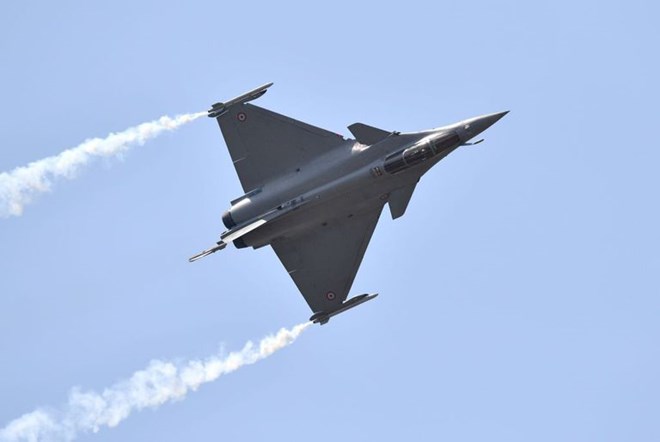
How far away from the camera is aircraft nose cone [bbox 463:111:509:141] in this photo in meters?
50.4

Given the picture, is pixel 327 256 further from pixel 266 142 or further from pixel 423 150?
pixel 423 150

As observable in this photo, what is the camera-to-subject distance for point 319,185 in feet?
170

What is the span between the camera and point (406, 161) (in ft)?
165

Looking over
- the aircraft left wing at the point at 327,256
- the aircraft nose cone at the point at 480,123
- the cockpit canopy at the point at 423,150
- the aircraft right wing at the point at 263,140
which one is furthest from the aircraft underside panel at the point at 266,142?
the aircraft nose cone at the point at 480,123

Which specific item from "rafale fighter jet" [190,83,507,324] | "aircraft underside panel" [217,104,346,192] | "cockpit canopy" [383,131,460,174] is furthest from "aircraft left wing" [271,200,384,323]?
"cockpit canopy" [383,131,460,174]

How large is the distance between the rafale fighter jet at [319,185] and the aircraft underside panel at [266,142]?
1.6 inches

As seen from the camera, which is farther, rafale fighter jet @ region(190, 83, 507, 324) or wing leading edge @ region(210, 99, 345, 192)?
wing leading edge @ region(210, 99, 345, 192)

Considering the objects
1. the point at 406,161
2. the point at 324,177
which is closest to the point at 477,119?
the point at 406,161

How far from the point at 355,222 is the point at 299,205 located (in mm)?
2932

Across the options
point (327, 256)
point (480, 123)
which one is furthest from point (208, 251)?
point (480, 123)

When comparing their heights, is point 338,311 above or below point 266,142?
below

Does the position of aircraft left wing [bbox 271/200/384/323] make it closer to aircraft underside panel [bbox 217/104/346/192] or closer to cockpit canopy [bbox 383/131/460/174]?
aircraft underside panel [bbox 217/104/346/192]

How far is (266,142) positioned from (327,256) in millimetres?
5466

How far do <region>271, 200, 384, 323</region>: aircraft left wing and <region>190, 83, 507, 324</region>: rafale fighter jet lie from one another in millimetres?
42
